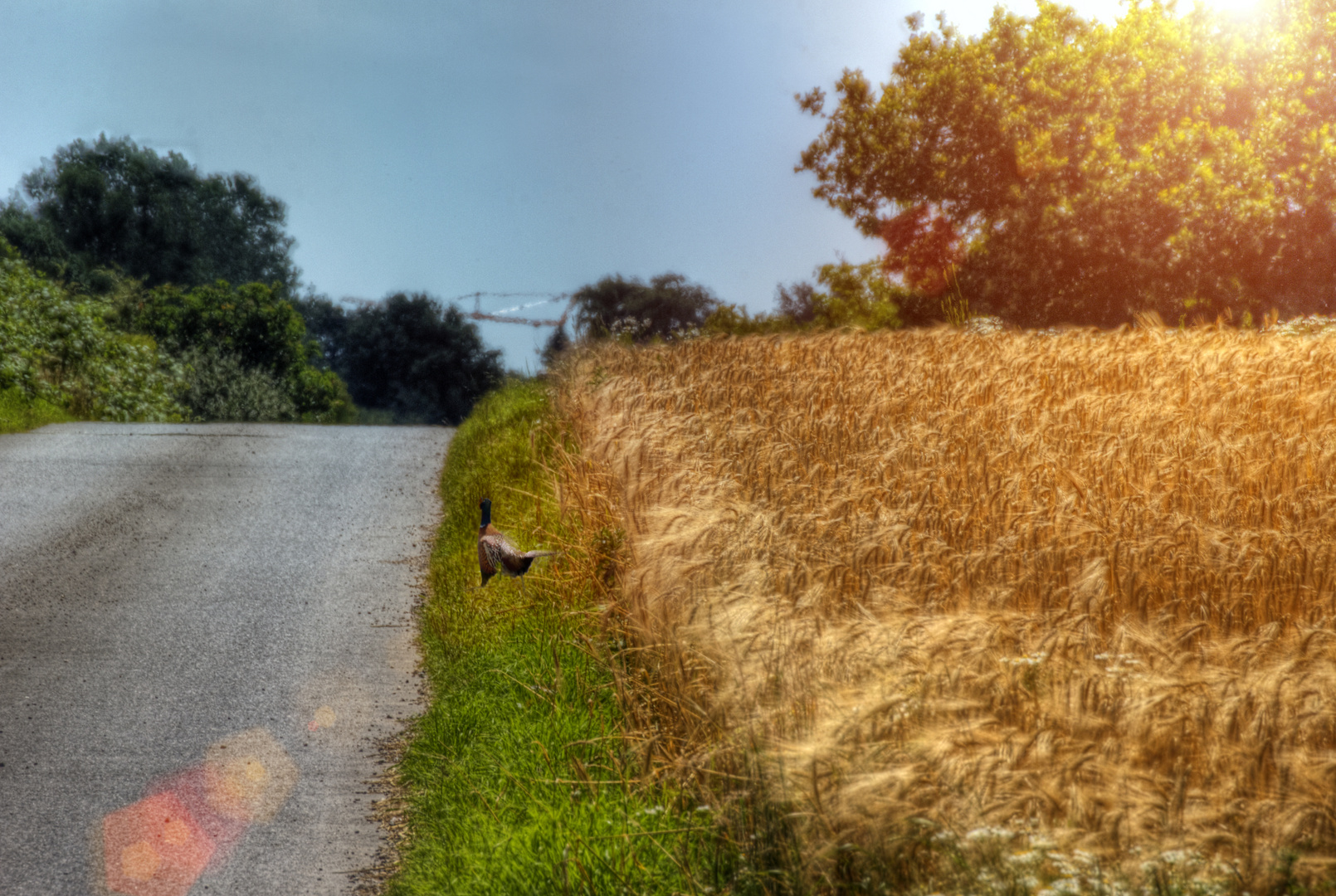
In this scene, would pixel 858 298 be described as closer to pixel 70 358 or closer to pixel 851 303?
pixel 851 303

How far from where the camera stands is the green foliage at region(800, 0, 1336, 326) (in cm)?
2917

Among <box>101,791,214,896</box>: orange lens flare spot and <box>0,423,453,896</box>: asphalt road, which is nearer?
<box>101,791,214,896</box>: orange lens flare spot

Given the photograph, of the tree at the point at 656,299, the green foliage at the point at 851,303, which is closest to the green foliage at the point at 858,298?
the green foliage at the point at 851,303

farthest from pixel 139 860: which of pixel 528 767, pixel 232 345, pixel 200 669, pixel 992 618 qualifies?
pixel 232 345

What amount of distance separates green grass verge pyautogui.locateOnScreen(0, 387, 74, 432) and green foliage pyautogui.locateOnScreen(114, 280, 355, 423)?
35.8ft

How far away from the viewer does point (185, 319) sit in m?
33.2

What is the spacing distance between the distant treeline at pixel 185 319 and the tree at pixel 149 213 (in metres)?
0.08

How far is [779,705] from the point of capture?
334 centimetres

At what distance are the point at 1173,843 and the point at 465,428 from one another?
12330mm

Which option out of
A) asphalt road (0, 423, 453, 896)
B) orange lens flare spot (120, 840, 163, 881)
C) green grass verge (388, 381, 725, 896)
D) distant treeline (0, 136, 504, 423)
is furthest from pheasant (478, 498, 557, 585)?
distant treeline (0, 136, 504, 423)

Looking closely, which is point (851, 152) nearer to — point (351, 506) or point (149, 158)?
point (351, 506)

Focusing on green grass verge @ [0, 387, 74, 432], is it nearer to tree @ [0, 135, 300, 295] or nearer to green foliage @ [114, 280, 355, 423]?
green foliage @ [114, 280, 355, 423]

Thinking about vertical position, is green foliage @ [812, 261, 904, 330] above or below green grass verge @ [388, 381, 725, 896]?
above

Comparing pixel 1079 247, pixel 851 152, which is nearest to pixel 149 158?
pixel 851 152
